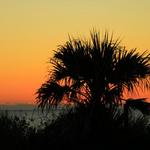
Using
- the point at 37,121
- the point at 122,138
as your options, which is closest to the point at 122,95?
the point at 122,138

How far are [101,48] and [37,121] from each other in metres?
4.61

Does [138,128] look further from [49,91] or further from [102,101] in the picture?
[49,91]

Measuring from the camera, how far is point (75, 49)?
16234 millimetres

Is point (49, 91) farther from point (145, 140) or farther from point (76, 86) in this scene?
point (145, 140)

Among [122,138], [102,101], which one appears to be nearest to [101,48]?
[102,101]

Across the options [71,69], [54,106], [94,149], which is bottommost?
[94,149]

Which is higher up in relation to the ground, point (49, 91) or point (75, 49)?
point (75, 49)

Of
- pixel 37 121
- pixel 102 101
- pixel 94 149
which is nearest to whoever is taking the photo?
pixel 94 149

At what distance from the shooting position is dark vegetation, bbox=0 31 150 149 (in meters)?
14.4

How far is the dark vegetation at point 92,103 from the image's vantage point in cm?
1442

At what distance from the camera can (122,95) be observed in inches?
623

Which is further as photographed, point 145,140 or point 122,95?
point 122,95

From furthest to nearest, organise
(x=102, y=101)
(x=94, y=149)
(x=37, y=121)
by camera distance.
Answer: (x=37, y=121) → (x=102, y=101) → (x=94, y=149)

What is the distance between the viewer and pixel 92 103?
1525 centimetres
